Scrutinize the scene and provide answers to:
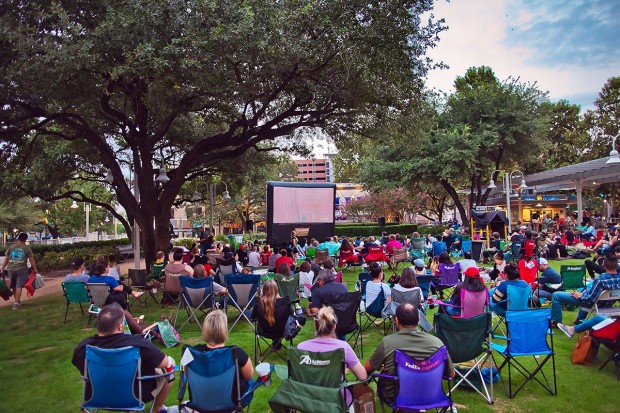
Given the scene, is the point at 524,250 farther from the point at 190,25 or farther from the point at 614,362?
the point at 190,25

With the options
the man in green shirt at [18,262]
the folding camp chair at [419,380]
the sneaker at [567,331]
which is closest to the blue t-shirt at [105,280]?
the man in green shirt at [18,262]

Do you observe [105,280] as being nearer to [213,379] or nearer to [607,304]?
[213,379]

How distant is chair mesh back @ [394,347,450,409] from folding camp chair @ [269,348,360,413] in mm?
360

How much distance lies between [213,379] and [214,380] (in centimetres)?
1

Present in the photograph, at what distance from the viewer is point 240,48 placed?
8891 millimetres

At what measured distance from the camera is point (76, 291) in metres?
7.95

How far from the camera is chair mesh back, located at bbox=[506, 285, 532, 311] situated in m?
6.25

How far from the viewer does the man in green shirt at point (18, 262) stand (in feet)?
30.9

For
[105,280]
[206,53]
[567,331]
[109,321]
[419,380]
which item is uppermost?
[206,53]

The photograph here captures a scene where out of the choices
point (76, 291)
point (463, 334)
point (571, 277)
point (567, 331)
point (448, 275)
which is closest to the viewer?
point (463, 334)

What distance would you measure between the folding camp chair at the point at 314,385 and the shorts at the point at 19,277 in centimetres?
834

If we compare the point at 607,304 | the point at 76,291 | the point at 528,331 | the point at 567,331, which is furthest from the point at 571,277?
the point at 76,291

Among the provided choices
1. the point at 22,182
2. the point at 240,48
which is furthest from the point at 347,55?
the point at 22,182

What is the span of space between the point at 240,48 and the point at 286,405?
7144 millimetres
